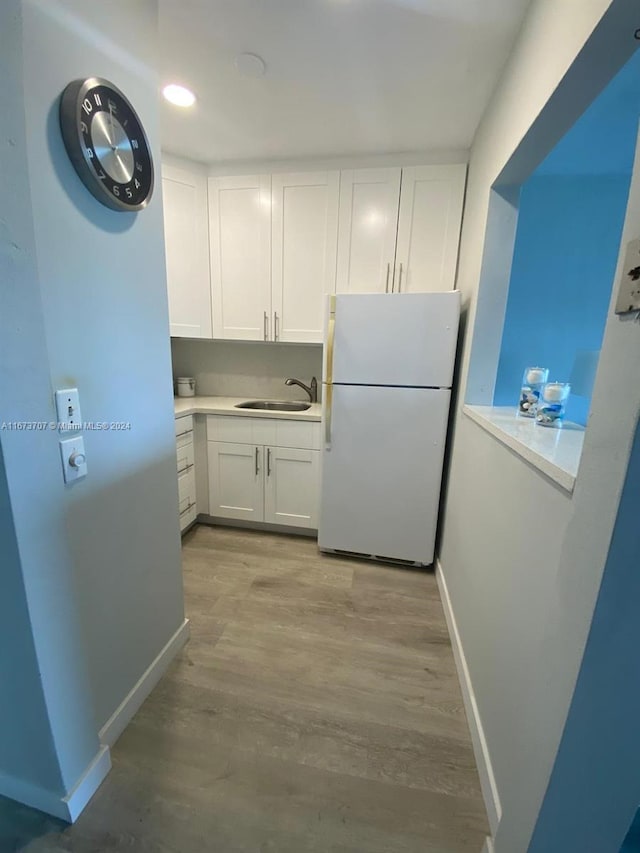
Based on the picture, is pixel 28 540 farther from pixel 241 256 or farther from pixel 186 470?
pixel 241 256

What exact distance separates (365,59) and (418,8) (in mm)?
288

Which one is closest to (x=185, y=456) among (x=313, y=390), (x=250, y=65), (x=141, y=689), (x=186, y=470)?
(x=186, y=470)

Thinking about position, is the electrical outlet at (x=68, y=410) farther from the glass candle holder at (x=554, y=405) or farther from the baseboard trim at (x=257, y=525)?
the baseboard trim at (x=257, y=525)

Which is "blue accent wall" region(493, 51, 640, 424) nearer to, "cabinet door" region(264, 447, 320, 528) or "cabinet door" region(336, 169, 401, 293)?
"cabinet door" region(336, 169, 401, 293)

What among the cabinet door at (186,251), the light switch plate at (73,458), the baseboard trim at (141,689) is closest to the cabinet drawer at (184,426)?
the cabinet door at (186,251)

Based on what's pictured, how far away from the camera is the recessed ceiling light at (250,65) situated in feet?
4.65

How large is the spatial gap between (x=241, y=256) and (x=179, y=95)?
0.86 meters

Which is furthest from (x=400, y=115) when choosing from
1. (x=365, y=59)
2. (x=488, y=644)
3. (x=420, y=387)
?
(x=488, y=644)

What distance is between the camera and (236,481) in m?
2.47

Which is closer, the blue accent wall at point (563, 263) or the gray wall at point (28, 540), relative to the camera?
the gray wall at point (28, 540)

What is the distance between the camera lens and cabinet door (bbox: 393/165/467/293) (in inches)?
82.2

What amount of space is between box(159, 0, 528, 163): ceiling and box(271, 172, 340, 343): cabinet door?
8.5 inches

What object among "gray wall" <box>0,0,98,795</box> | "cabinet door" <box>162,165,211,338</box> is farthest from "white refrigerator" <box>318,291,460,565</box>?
"gray wall" <box>0,0,98,795</box>

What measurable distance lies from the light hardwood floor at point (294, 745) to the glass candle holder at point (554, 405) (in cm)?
114
